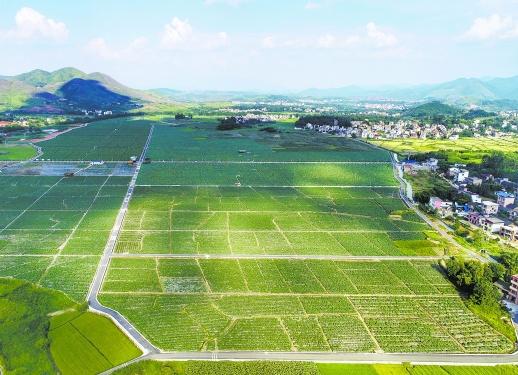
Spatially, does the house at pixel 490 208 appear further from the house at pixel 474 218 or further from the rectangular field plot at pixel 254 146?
the rectangular field plot at pixel 254 146

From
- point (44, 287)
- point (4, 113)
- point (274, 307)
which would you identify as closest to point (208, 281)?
point (274, 307)

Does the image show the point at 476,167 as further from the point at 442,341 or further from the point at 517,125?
the point at 517,125

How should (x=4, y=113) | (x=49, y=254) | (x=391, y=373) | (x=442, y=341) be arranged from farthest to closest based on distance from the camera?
(x=4, y=113)
(x=49, y=254)
(x=442, y=341)
(x=391, y=373)

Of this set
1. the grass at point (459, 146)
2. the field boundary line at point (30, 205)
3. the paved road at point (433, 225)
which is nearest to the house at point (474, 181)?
the paved road at point (433, 225)

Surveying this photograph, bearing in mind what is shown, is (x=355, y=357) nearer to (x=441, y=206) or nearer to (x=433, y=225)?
(x=433, y=225)

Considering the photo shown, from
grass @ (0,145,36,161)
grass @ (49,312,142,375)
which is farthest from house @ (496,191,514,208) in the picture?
grass @ (0,145,36,161)

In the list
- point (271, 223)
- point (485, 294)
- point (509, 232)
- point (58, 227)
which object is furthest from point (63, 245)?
point (509, 232)
